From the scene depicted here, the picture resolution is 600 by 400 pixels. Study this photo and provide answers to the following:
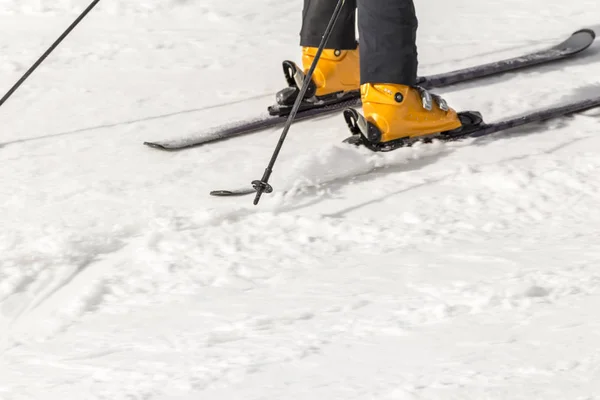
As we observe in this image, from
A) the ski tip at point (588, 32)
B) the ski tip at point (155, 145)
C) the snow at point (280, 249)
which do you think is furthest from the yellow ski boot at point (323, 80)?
the ski tip at point (588, 32)

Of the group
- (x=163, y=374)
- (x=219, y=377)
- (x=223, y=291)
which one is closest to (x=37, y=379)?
(x=163, y=374)

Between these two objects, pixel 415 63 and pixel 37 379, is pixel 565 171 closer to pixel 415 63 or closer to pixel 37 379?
pixel 415 63

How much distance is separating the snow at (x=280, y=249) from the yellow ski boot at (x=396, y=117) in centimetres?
8

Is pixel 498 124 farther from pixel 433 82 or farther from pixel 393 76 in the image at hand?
pixel 433 82

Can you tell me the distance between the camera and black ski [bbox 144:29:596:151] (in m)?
3.79

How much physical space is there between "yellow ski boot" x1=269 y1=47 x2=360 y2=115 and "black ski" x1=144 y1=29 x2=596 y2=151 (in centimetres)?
4

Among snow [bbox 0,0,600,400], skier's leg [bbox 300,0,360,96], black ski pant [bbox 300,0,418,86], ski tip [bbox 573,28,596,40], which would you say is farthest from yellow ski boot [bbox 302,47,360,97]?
ski tip [bbox 573,28,596,40]

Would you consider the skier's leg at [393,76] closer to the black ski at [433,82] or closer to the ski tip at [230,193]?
the black ski at [433,82]

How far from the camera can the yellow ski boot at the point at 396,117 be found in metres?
3.61

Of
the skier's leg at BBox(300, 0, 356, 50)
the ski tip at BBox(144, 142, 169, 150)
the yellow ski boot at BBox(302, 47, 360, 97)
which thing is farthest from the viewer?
the yellow ski boot at BBox(302, 47, 360, 97)

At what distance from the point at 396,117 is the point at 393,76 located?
16 cm

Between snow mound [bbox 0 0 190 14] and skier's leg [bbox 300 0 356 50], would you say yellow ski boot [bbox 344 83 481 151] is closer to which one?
skier's leg [bbox 300 0 356 50]

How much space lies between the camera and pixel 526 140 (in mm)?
3729

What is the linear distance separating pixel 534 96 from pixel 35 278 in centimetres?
255
